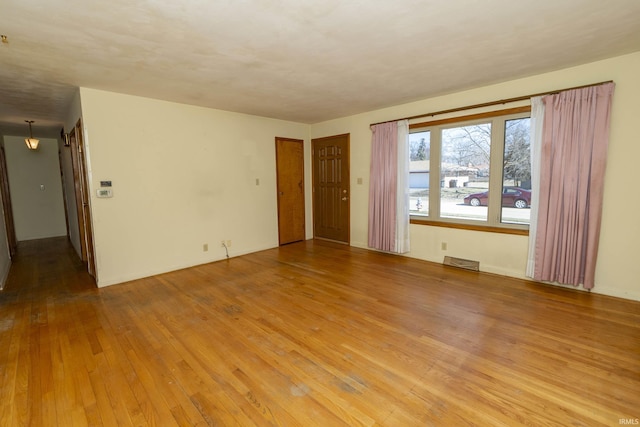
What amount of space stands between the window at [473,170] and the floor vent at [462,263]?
557 mm

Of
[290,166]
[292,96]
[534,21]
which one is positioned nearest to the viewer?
[534,21]

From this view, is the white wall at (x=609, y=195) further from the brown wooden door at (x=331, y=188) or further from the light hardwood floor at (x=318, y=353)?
the brown wooden door at (x=331, y=188)

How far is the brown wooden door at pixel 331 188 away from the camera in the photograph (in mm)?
5750

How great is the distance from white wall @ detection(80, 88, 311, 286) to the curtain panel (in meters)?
1.99

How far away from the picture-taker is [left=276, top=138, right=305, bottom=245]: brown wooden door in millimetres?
5809

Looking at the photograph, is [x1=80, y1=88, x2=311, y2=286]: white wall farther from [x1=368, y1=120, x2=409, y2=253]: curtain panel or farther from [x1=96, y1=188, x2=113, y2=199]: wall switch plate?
[x1=368, y1=120, x2=409, y2=253]: curtain panel

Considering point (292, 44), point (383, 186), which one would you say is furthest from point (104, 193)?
point (383, 186)

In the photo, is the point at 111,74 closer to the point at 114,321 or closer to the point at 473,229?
the point at 114,321

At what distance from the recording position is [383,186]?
16.3 feet

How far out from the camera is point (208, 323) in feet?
9.08

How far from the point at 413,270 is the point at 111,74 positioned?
→ 4.42 meters

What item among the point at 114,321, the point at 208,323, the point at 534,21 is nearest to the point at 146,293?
the point at 114,321

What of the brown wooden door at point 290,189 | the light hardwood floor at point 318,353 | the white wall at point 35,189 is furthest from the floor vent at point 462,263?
the white wall at point 35,189

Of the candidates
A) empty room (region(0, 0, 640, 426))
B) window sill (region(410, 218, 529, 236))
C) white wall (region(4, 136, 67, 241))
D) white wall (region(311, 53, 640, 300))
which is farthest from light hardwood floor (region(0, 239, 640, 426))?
white wall (region(4, 136, 67, 241))
